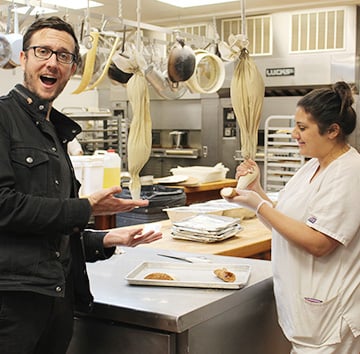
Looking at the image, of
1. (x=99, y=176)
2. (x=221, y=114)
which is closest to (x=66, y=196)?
(x=99, y=176)

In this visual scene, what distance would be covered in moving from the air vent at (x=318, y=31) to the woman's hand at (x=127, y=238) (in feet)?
17.7

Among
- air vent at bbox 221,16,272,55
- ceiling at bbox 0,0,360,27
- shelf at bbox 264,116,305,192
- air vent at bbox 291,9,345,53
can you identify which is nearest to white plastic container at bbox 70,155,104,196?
ceiling at bbox 0,0,360,27

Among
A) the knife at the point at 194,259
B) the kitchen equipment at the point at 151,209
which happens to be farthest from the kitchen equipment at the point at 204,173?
the knife at the point at 194,259

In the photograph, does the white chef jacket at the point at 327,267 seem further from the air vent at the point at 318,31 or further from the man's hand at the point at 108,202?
the air vent at the point at 318,31

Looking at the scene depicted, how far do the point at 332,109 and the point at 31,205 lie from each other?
3.56ft

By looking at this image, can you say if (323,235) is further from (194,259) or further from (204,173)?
(204,173)

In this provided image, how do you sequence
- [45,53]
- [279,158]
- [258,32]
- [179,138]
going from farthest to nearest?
[179,138], [258,32], [279,158], [45,53]

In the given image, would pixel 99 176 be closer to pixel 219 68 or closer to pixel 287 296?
pixel 219 68

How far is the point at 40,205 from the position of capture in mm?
1407

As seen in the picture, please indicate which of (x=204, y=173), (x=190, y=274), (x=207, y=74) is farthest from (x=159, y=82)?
(x=190, y=274)

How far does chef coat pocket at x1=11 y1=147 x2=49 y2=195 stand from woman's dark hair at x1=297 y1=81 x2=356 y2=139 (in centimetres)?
95

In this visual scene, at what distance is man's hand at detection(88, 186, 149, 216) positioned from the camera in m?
1.54

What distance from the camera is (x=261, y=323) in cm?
212

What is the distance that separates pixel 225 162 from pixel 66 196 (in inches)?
226
